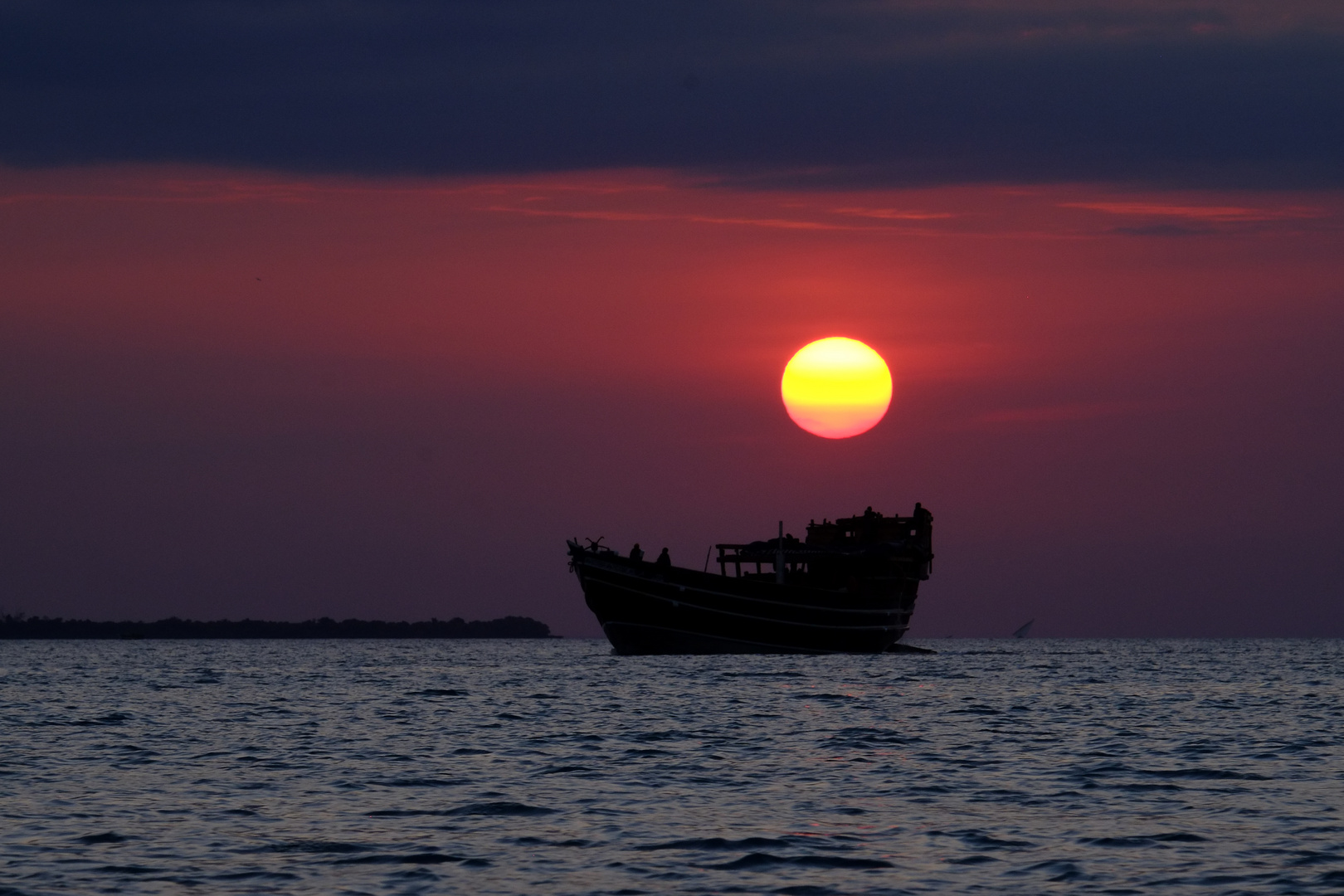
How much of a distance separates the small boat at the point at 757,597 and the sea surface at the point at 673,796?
34.2 m

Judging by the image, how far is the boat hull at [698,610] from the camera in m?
92.8

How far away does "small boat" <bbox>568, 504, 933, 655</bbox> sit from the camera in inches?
3661

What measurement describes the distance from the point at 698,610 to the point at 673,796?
6522 centimetres

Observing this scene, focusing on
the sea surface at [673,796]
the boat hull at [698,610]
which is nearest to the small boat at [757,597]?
the boat hull at [698,610]

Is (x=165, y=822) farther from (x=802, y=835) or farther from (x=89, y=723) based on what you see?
(x=89, y=723)

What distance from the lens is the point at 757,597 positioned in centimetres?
9419

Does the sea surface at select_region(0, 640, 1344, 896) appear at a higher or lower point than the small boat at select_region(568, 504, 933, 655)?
lower

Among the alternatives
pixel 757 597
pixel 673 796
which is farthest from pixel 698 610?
pixel 673 796

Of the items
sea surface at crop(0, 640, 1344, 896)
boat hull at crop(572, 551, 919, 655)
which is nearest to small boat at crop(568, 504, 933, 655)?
boat hull at crop(572, 551, 919, 655)

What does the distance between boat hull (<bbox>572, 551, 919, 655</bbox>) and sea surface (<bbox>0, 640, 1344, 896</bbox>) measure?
34097mm

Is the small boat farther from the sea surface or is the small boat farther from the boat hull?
the sea surface

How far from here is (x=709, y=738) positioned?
3984 centimetres

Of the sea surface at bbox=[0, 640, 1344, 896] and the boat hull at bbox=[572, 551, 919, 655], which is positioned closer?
the sea surface at bbox=[0, 640, 1344, 896]

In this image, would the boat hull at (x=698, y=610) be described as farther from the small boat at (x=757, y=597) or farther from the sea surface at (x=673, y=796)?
the sea surface at (x=673, y=796)
